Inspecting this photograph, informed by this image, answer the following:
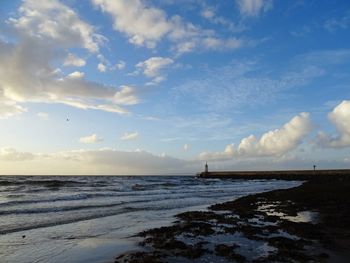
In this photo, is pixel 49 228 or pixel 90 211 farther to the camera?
pixel 90 211

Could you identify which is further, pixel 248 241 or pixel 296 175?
pixel 296 175

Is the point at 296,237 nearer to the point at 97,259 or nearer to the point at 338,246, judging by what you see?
the point at 338,246

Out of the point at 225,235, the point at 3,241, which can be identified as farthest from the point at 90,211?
the point at 225,235

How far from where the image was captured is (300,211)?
2194 cm

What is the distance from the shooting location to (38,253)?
37.9 ft

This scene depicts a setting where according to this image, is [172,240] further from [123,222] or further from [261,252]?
[123,222]

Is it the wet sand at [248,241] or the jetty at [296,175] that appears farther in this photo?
the jetty at [296,175]

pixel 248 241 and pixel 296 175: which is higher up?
pixel 296 175

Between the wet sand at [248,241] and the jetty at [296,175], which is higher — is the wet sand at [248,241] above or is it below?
below

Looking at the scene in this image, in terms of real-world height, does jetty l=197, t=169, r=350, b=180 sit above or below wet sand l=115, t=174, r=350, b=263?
above

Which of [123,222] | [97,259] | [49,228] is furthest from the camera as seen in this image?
[123,222]

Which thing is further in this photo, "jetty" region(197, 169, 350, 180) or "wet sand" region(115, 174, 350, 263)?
"jetty" region(197, 169, 350, 180)

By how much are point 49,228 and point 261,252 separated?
9.43m

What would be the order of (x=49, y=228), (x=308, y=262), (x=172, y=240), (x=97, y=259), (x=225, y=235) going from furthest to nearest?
(x=49, y=228) < (x=225, y=235) < (x=172, y=240) < (x=97, y=259) < (x=308, y=262)
